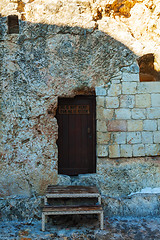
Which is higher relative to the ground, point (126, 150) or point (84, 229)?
point (126, 150)

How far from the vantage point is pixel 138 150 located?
3676mm

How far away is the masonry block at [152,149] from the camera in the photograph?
145 inches

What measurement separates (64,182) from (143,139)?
155cm

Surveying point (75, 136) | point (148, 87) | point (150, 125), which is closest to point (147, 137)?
point (150, 125)

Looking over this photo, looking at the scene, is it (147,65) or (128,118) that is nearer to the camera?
(128,118)

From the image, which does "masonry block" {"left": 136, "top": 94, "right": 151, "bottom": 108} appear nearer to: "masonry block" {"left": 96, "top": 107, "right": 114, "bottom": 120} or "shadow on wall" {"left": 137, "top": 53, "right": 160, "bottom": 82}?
"masonry block" {"left": 96, "top": 107, "right": 114, "bottom": 120}

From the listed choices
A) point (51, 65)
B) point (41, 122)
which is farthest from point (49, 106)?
point (51, 65)

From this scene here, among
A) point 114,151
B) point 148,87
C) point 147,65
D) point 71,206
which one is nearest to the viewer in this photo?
point 71,206

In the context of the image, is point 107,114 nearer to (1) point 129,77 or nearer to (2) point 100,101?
(2) point 100,101

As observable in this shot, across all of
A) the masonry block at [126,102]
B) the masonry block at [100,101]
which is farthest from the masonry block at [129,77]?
the masonry block at [100,101]

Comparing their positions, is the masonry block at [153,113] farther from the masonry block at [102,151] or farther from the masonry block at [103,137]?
the masonry block at [102,151]

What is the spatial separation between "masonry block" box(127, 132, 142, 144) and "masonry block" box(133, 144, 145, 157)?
0.09m

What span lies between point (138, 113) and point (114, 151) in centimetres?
79

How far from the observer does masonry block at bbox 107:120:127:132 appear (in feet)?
12.1
